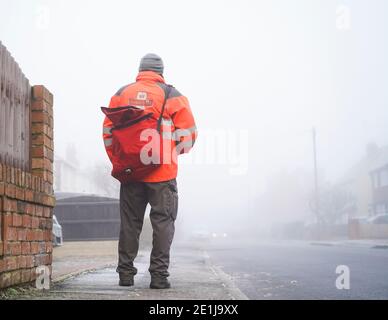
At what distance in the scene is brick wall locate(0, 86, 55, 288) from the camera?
3893 mm

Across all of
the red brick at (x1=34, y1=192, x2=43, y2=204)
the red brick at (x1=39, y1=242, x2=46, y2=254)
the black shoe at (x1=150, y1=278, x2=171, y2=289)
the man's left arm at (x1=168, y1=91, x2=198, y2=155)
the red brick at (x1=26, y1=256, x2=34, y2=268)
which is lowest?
the black shoe at (x1=150, y1=278, x2=171, y2=289)

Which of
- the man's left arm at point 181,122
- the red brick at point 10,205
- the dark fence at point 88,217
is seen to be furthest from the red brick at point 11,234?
the dark fence at point 88,217

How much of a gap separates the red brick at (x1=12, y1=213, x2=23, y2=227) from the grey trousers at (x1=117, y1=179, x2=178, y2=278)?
839mm

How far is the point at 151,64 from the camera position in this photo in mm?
4781

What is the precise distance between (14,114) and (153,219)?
139 cm

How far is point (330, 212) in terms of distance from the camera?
50.2m

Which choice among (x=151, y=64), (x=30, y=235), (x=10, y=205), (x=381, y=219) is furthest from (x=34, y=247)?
(x=381, y=219)

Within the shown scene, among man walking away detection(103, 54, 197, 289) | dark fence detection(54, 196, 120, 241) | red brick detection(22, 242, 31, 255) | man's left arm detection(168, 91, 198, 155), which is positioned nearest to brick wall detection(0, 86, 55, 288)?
red brick detection(22, 242, 31, 255)

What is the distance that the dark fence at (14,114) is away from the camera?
429cm

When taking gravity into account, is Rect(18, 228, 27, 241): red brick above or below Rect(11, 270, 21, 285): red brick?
above

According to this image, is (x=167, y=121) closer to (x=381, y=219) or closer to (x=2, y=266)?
(x=2, y=266)

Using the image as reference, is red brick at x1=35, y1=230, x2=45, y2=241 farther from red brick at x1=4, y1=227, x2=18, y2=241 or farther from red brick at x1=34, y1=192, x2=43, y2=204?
red brick at x1=4, y1=227, x2=18, y2=241
